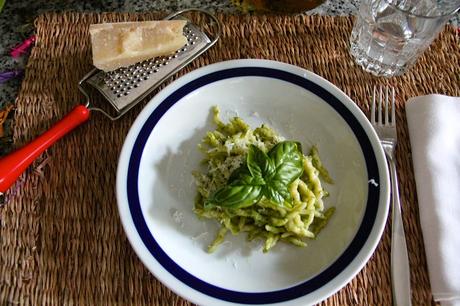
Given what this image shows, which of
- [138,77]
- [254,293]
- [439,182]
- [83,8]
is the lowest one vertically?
[254,293]

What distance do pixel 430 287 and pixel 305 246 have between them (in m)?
0.27

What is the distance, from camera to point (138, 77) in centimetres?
111

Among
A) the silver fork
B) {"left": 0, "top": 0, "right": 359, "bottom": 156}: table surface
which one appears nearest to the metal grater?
{"left": 0, "top": 0, "right": 359, "bottom": 156}: table surface

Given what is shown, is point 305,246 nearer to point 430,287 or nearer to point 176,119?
point 430,287

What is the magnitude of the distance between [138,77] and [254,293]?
0.57 metres

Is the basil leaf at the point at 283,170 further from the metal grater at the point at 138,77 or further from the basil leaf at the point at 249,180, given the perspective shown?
the metal grater at the point at 138,77

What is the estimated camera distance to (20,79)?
118 cm

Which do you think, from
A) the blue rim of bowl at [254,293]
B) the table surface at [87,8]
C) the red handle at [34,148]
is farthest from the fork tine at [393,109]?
the red handle at [34,148]

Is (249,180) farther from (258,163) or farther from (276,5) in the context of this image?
(276,5)

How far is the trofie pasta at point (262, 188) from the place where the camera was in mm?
855

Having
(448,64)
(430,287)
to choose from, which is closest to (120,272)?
(430,287)

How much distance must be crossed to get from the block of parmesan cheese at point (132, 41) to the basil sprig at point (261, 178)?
382mm

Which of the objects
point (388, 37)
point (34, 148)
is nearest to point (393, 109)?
point (388, 37)

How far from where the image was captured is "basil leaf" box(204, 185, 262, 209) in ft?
2.75
